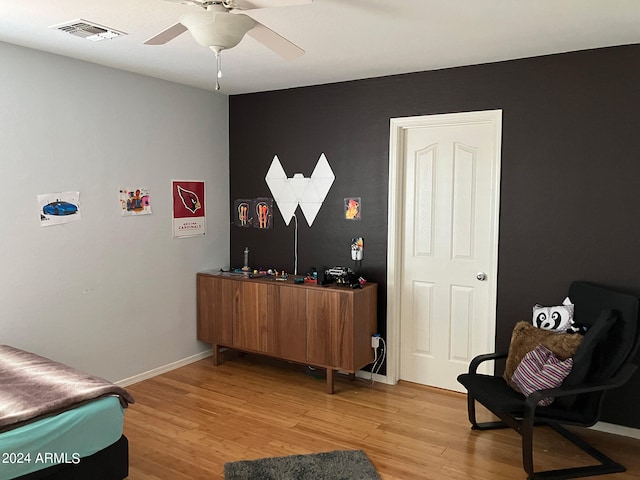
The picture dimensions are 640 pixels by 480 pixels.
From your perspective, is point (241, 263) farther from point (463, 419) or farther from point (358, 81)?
point (463, 419)

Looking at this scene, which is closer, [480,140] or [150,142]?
[480,140]

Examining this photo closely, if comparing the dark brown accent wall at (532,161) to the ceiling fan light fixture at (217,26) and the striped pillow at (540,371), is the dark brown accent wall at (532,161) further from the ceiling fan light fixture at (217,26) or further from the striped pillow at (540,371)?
the ceiling fan light fixture at (217,26)

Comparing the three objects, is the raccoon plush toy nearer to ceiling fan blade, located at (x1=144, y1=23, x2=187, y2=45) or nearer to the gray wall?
ceiling fan blade, located at (x1=144, y1=23, x2=187, y2=45)

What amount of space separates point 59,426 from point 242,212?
290 centimetres

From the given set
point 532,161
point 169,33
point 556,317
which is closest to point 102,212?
point 169,33

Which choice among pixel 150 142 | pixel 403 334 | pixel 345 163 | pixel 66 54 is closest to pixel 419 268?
pixel 403 334

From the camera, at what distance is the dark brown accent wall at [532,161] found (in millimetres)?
3391

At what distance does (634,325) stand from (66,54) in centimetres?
398

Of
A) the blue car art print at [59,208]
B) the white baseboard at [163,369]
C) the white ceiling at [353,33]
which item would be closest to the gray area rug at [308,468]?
the white baseboard at [163,369]

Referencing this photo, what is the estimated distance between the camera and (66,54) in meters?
3.65

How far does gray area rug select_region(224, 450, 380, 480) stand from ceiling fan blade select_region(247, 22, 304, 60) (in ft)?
7.21

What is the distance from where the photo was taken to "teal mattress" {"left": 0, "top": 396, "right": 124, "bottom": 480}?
2303mm

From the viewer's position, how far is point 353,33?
10.1 feet

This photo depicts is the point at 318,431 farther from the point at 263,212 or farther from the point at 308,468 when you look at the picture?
the point at 263,212
